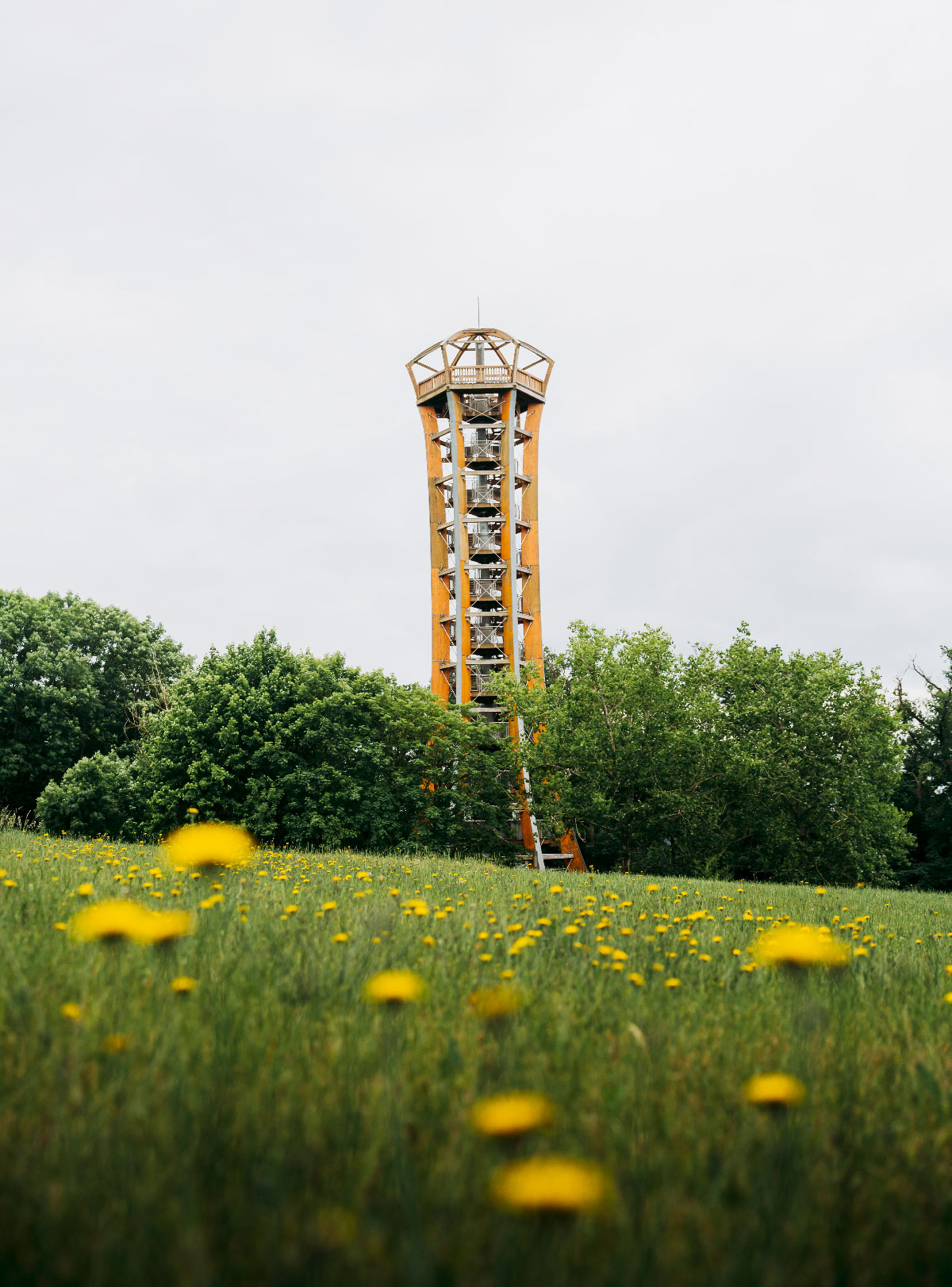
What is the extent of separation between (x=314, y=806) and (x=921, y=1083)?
28.2m

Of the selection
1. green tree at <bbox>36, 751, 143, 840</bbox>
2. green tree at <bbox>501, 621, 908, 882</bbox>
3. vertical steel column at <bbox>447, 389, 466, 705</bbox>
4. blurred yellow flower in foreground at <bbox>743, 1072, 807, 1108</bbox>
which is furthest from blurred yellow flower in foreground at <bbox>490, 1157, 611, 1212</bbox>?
vertical steel column at <bbox>447, 389, 466, 705</bbox>

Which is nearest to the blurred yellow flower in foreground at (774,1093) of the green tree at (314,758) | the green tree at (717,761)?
the green tree at (314,758)

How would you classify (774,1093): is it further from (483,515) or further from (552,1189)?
(483,515)

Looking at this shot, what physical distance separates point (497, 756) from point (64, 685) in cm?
2081

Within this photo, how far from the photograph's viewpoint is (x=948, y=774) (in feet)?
146

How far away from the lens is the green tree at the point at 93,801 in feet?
94.3

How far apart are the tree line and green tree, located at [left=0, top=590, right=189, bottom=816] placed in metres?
0.13

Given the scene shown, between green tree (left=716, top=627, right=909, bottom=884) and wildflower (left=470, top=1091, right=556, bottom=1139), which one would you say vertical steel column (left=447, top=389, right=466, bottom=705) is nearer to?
green tree (left=716, top=627, right=909, bottom=884)

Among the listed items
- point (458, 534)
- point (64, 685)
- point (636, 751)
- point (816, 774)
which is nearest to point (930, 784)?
point (816, 774)

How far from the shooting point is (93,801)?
95.8 ft

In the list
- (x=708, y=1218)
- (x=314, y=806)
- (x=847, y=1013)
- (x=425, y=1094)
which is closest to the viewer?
(x=708, y=1218)

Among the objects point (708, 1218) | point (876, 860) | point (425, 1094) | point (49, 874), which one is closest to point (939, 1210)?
point (708, 1218)

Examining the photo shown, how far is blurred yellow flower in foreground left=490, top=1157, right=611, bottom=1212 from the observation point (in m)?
1.05

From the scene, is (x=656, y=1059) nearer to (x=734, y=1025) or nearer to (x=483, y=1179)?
(x=734, y=1025)
